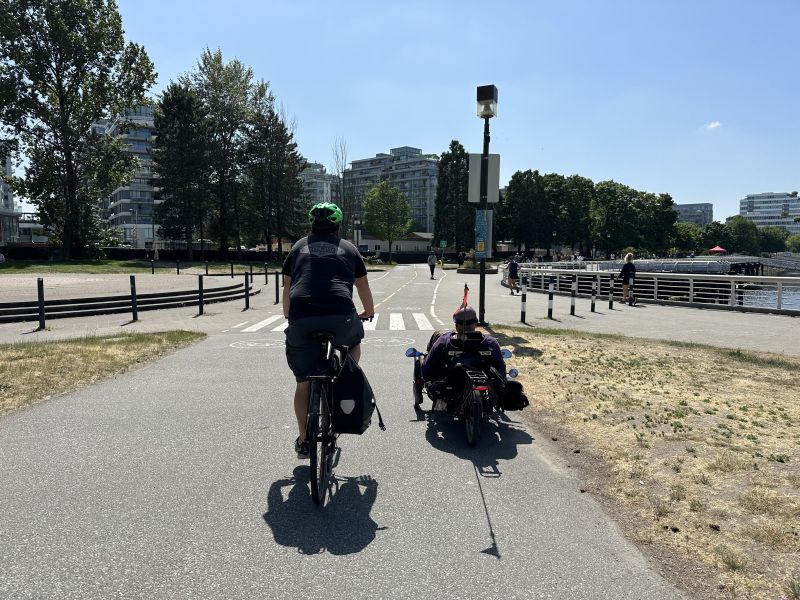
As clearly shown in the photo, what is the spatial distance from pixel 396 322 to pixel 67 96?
142 ft

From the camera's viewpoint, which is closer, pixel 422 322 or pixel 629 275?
pixel 422 322

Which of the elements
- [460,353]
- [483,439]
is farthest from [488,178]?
[483,439]

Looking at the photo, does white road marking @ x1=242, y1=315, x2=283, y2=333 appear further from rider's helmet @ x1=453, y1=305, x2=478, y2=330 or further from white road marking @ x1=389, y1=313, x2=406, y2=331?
rider's helmet @ x1=453, y1=305, x2=478, y2=330

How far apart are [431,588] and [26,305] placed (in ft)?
56.7

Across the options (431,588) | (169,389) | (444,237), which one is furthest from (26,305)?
(444,237)

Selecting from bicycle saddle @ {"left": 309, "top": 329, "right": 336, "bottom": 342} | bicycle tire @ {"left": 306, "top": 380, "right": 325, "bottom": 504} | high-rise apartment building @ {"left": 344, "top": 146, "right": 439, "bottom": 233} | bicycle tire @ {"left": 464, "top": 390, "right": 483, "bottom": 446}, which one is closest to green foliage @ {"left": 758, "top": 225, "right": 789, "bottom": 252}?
high-rise apartment building @ {"left": 344, "top": 146, "right": 439, "bottom": 233}

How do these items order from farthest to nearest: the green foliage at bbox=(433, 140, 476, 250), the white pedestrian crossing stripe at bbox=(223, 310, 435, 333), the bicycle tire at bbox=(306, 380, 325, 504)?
the green foliage at bbox=(433, 140, 476, 250)
the white pedestrian crossing stripe at bbox=(223, 310, 435, 333)
the bicycle tire at bbox=(306, 380, 325, 504)

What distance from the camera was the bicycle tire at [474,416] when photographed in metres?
4.96

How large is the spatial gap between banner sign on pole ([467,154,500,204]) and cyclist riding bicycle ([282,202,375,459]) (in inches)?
337

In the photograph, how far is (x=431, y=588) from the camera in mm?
2762

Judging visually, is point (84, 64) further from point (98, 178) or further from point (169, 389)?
point (169, 389)

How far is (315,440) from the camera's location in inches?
142

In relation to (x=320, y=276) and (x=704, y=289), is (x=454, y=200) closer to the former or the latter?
(x=704, y=289)

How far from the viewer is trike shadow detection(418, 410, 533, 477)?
4.73 metres
